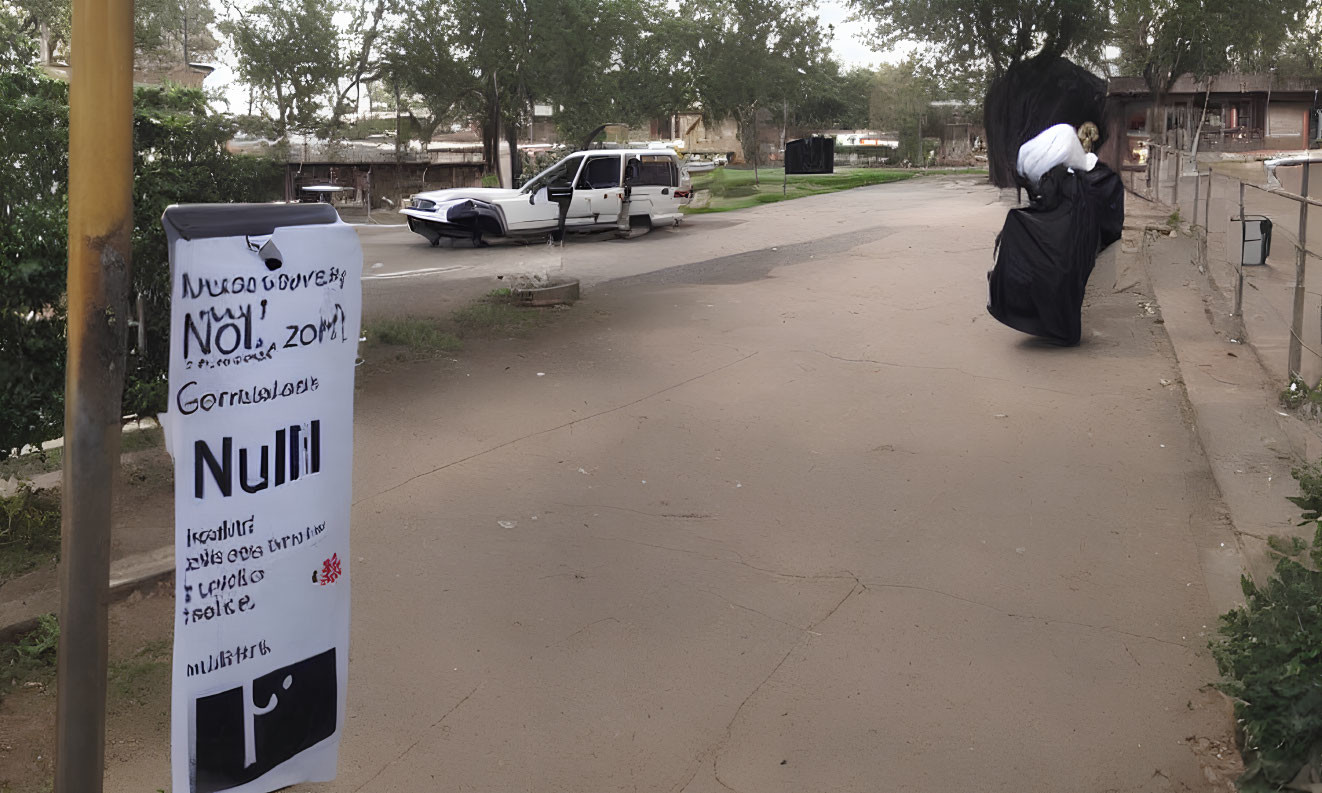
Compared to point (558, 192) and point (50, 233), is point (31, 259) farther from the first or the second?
point (558, 192)

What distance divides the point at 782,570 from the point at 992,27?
3278 centimetres

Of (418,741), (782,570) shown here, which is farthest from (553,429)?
(418,741)

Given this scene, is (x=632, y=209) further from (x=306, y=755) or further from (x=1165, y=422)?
(x=306, y=755)

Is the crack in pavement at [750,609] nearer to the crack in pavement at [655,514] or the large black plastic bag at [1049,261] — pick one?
the crack in pavement at [655,514]

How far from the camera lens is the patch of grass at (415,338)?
11.0 metres

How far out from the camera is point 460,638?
5355mm

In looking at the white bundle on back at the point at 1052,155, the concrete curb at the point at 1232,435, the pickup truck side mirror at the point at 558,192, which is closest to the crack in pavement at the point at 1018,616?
the concrete curb at the point at 1232,435

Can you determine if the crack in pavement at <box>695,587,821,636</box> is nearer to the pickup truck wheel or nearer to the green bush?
the green bush

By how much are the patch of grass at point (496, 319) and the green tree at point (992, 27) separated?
84.7ft

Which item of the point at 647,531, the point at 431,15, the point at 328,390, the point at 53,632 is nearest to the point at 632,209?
the point at 431,15

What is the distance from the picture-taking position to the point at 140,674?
16.4 feet

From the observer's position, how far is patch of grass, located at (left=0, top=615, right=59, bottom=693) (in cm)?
497

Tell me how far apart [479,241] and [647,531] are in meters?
14.5

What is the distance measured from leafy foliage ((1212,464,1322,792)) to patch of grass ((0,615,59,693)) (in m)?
4.55
